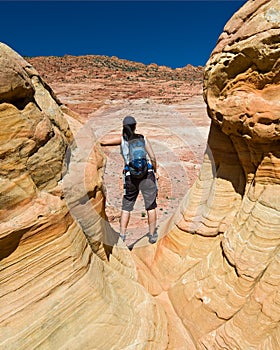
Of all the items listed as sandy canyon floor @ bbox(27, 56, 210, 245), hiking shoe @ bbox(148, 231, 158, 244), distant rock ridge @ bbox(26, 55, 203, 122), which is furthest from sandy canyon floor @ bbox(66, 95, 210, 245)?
distant rock ridge @ bbox(26, 55, 203, 122)

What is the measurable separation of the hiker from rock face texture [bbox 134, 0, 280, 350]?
2.99 feet

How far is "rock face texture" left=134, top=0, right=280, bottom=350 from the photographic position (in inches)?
107

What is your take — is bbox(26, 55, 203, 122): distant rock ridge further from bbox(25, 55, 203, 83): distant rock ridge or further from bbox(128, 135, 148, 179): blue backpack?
bbox(128, 135, 148, 179): blue backpack

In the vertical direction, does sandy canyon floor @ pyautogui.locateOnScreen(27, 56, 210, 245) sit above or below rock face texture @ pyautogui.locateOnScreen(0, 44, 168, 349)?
below

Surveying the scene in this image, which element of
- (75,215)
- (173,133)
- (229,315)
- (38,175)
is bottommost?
(173,133)

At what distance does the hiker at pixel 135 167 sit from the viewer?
4012mm

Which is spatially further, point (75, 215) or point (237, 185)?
point (237, 185)

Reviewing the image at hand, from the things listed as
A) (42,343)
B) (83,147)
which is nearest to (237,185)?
(83,147)

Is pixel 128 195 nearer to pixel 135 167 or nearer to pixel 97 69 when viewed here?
pixel 135 167

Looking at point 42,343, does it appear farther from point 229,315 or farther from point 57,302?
point 229,315

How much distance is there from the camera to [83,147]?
3326 millimetres

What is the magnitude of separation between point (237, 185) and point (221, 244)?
0.76 metres

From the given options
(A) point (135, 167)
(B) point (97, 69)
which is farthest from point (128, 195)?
(B) point (97, 69)

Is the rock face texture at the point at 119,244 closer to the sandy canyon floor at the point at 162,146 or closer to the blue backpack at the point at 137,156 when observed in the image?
the blue backpack at the point at 137,156
